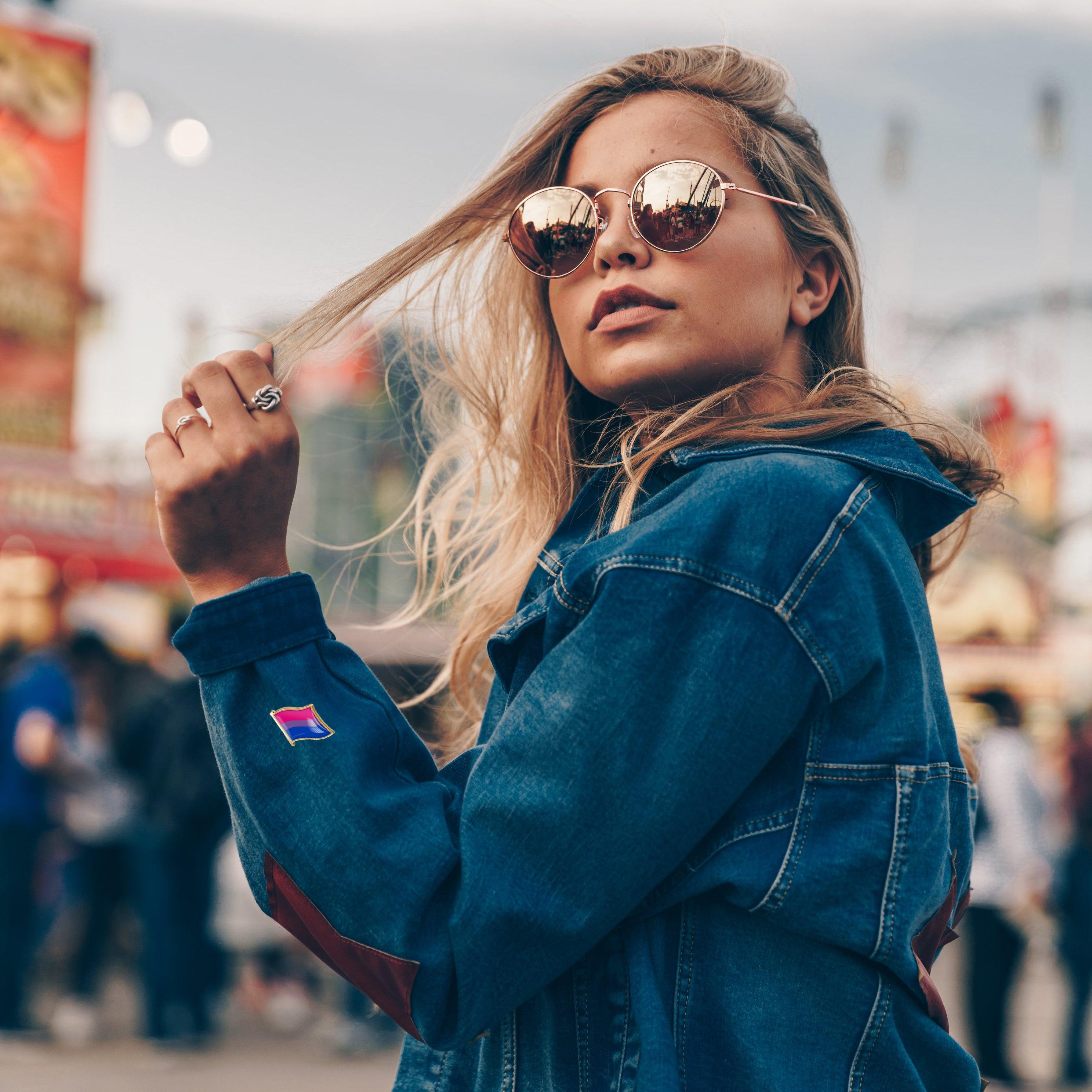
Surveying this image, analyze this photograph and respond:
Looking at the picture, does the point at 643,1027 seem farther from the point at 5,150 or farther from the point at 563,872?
the point at 5,150

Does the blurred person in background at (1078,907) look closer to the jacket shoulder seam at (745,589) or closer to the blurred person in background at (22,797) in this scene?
the blurred person in background at (22,797)

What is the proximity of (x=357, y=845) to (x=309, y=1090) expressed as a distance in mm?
5073

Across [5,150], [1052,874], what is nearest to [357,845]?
[1052,874]

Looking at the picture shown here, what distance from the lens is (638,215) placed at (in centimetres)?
134

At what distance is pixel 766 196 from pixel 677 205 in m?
0.13

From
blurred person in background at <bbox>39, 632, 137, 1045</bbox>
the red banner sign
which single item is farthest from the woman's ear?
the red banner sign

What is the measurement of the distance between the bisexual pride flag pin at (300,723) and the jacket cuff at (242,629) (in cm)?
6

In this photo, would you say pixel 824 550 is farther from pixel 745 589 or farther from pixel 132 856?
pixel 132 856

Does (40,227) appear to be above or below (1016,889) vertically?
above

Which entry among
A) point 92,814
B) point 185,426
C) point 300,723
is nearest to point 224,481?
point 185,426

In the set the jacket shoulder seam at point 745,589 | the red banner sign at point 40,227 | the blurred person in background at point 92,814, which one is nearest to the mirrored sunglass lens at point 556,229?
Result: the jacket shoulder seam at point 745,589

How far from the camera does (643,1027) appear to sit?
3.62 feet

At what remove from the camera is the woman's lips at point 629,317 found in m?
1.34

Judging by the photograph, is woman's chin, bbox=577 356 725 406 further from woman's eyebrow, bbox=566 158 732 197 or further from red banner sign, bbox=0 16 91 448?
red banner sign, bbox=0 16 91 448
